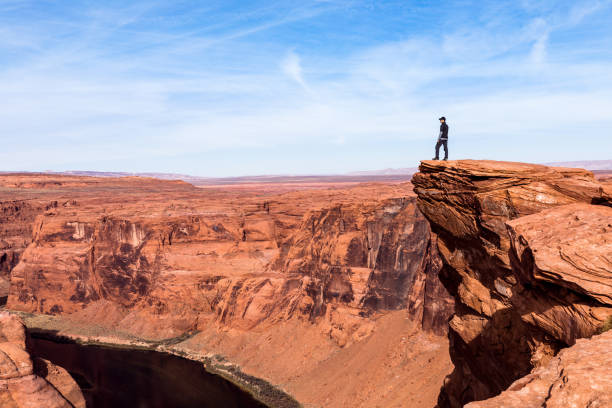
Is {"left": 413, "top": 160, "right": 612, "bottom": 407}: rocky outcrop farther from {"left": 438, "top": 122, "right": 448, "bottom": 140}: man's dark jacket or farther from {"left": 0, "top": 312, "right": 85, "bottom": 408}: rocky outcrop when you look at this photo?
{"left": 0, "top": 312, "right": 85, "bottom": 408}: rocky outcrop

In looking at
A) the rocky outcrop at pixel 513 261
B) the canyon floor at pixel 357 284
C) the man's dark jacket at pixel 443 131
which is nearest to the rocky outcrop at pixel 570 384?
the canyon floor at pixel 357 284

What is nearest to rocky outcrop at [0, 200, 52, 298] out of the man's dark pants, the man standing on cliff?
the man's dark pants

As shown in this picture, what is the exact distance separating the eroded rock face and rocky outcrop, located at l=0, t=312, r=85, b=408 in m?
26.5

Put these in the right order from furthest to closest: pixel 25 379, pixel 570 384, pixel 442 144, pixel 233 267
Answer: pixel 233 267 < pixel 25 379 < pixel 442 144 < pixel 570 384

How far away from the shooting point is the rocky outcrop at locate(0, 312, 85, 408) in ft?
102

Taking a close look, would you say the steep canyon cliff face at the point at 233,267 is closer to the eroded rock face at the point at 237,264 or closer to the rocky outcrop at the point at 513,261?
the eroded rock face at the point at 237,264

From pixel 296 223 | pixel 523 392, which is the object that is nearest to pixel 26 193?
pixel 296 223

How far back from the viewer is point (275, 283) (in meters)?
61.7

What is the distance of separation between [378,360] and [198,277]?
33.0 meters

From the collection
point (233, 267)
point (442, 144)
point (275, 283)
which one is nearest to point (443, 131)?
point (442, 144)

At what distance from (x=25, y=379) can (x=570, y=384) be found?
3538 cm

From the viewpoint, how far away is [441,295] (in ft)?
137

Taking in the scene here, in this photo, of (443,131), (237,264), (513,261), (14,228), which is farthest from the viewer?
(14,228)

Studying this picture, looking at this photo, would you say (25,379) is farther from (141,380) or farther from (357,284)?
(357,284)
